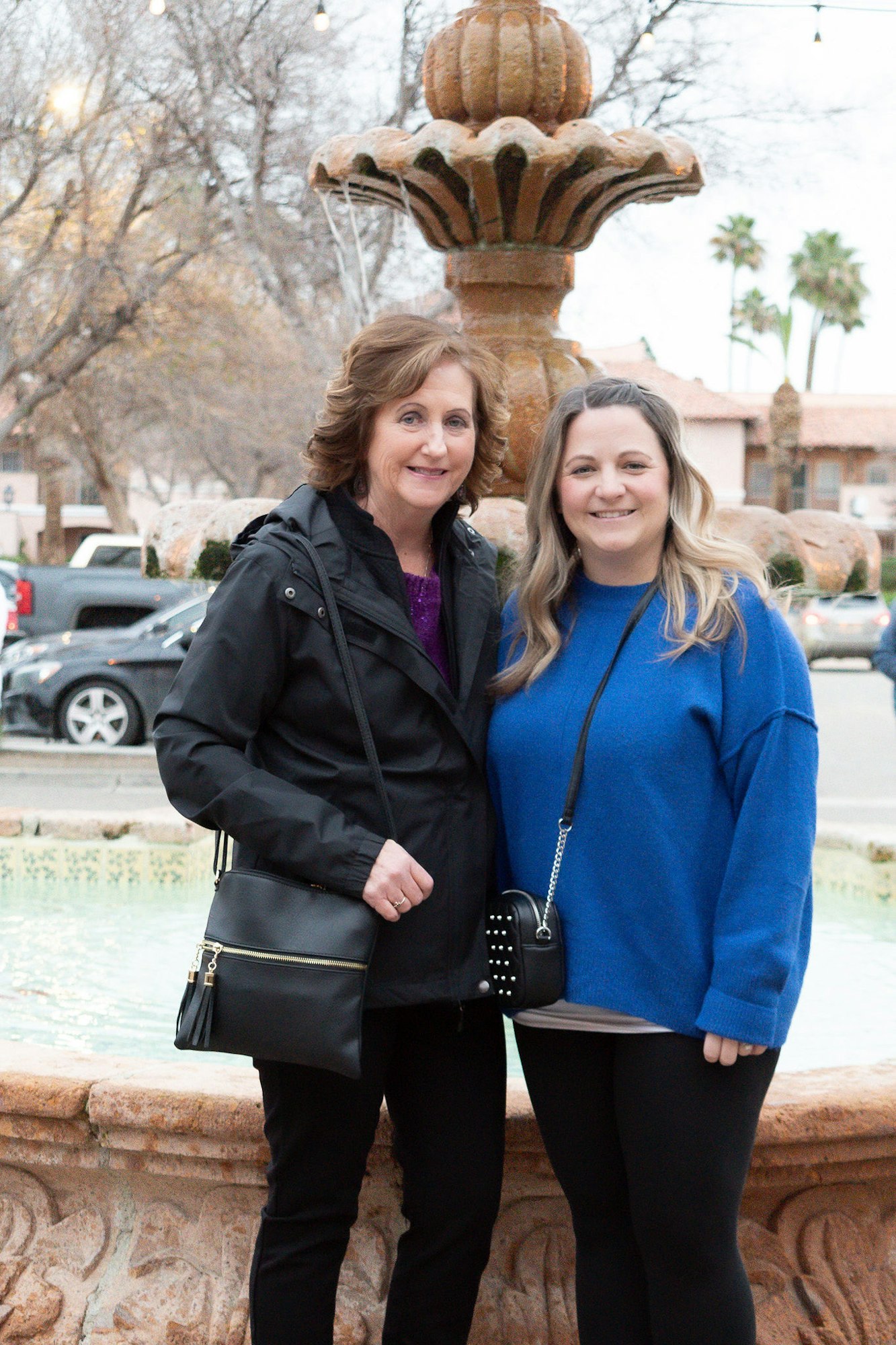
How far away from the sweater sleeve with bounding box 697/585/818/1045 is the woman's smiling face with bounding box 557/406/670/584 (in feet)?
1.00

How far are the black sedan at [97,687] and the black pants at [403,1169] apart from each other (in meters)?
10.7

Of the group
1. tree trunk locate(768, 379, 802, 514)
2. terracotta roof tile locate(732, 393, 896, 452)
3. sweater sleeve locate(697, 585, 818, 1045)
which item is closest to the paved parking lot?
tree trunk locate(768, 379, 802, 514)

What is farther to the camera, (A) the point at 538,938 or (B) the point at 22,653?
(B) the point at 22,653

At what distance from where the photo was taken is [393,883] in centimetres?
221

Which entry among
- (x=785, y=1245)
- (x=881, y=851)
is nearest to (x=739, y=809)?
(x=785, y=1245)

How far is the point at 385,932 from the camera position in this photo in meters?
2.30

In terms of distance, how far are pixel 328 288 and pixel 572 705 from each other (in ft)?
60.6

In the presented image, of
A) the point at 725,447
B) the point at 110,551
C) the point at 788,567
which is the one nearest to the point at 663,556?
the point at 788,567

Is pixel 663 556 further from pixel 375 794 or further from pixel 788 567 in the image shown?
pixel 788 567

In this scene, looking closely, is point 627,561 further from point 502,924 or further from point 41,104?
point 41,104

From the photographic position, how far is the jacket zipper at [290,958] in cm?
218

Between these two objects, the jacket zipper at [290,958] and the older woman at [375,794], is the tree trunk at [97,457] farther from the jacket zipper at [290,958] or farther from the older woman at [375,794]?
the jacket zipper at [290,958]

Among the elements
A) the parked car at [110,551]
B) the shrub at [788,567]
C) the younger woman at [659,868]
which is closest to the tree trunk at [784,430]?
the parked car at [110,551]

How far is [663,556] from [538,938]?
0.71 metres
